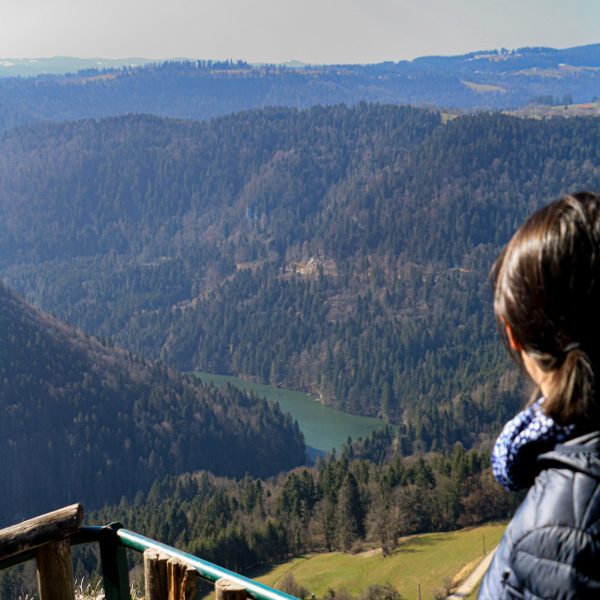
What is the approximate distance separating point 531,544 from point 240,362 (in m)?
182

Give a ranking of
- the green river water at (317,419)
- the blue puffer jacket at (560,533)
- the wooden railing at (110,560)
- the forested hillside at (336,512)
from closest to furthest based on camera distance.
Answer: the blue puffer jacket at (560,533) < the wooden railing at (110,560) < the forested hillside at (336,512) < the green river water at (317,419)

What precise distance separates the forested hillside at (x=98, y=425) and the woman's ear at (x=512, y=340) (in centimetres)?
10529

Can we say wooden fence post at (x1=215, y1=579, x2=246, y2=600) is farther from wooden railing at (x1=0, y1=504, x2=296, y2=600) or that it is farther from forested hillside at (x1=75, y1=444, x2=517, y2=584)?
forested hillside at (x1=75, y1=444, x2=517, y2=584)

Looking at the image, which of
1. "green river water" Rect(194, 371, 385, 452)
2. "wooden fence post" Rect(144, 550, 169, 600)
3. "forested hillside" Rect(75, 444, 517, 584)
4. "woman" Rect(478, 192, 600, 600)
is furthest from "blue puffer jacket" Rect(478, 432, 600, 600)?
"green river water" Rect(194, 371, 385, 452)

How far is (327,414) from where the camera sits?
152 m

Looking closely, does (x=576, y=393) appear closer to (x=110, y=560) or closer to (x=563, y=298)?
(x=563, y=298)

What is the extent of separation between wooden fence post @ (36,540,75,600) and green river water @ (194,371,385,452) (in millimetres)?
123129

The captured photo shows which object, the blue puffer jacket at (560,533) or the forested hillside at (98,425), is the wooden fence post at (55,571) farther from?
the forested hillside at (98,425)

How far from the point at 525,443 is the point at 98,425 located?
121 m

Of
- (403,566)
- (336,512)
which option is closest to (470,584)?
(403,566)

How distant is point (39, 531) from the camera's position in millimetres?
4973

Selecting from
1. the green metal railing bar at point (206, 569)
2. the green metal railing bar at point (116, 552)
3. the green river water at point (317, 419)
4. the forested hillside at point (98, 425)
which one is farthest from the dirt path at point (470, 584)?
the green river water at point (317, 419)

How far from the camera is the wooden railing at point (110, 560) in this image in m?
4.64

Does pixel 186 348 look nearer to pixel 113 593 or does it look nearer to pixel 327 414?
pixel 327 414
